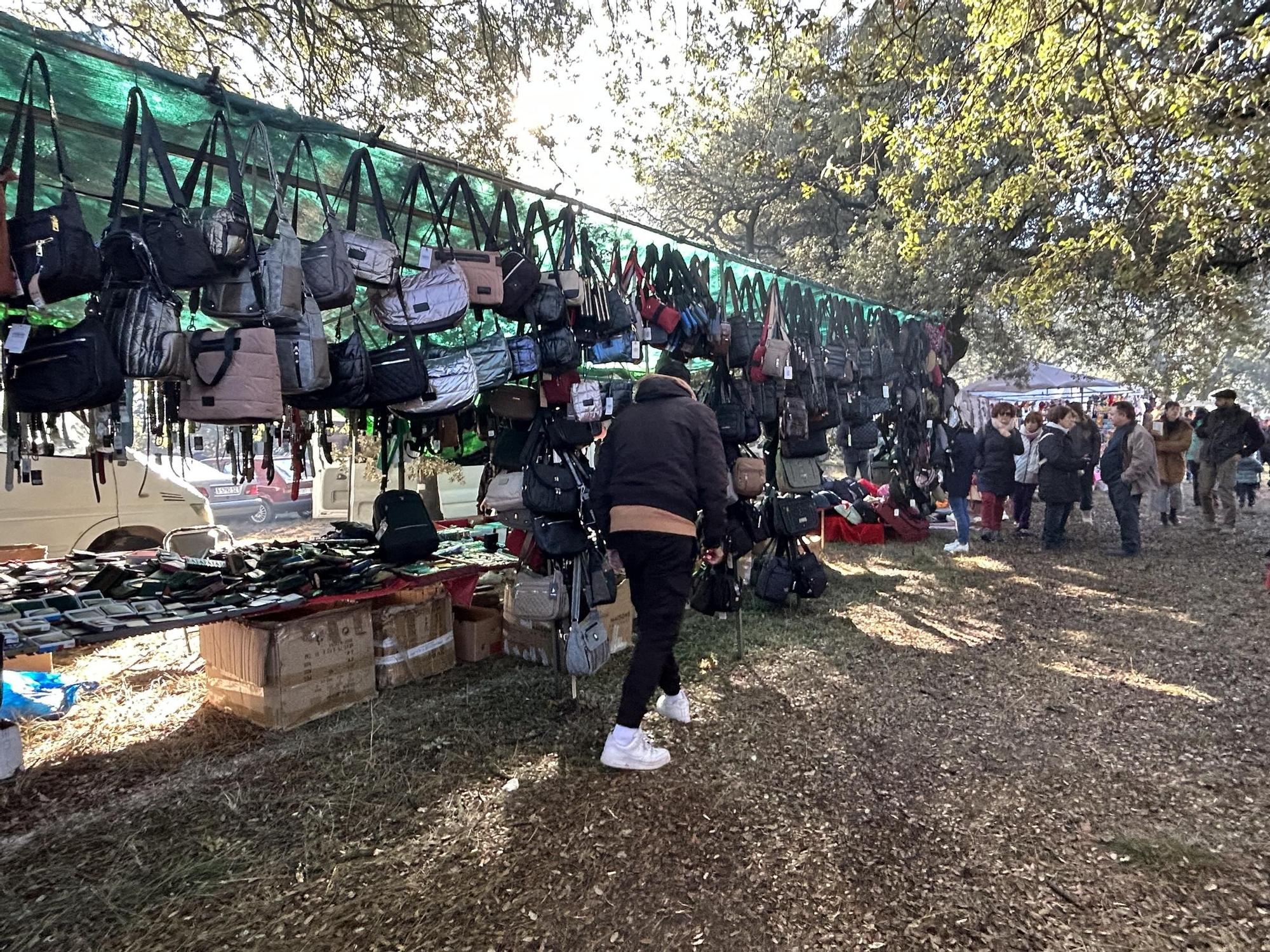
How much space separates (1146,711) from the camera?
4.04 metres

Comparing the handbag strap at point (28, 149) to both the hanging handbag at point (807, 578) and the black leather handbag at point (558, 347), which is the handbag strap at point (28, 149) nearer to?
the black leather handbag at point (558, 347)

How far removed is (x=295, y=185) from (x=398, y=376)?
3.77ft

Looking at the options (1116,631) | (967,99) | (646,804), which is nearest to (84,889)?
(646,804)

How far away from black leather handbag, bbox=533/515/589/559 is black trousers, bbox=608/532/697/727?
68 centimetres

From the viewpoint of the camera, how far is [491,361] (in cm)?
392

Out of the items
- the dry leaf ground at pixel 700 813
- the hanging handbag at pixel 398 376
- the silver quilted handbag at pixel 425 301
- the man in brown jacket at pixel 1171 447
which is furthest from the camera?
the man in brown jacket at pixel 1171 447

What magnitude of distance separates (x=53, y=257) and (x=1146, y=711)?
563 centimetres

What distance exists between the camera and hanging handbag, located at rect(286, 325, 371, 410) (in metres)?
3.32

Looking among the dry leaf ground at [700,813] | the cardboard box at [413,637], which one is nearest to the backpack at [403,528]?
the cardboard box at [413,637]

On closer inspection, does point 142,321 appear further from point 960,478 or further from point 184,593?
point 960,478

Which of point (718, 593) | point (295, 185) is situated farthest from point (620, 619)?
point (295, 185)

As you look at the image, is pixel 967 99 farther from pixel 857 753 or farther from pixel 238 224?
pixel 238 224

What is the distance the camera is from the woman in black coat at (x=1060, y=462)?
28.3ft

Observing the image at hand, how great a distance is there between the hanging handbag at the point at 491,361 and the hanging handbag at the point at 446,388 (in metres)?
0.15
